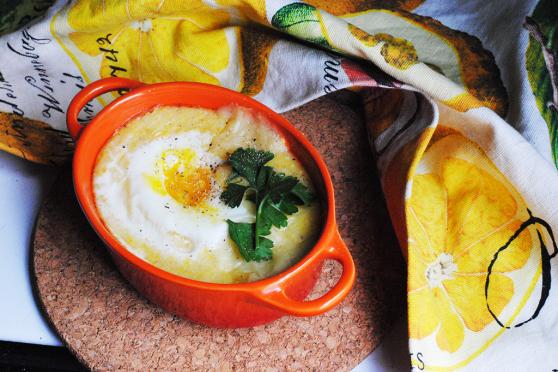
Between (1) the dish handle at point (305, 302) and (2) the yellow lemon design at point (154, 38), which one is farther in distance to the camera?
(2) the yellow lemon design at point (154, 38)

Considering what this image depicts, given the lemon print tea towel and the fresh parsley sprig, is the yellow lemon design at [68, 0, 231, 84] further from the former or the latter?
the fresh parsley sprig

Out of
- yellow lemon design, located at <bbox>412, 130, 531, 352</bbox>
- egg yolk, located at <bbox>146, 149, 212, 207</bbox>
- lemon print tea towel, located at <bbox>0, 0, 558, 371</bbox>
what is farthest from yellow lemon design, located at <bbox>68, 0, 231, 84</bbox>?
yellow lemon design, located at <bbox>412, 130, 531, 352</bbox>

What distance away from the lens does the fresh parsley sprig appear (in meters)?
0.55

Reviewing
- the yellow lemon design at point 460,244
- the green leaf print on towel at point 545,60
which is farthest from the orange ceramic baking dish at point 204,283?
the green leaf print on towel at point 545,60

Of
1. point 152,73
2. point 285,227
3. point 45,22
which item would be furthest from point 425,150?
point 45,22

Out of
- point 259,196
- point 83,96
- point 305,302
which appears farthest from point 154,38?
point 305,302

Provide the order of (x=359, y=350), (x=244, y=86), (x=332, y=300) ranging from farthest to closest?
(x=244, y=86) → (x=359, y=350) → (x=332, y=300)

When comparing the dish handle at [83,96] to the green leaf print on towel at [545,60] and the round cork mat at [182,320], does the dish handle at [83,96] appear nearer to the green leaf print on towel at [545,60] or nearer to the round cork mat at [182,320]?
the round cork mat at [182,320]

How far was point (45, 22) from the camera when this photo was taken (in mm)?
676

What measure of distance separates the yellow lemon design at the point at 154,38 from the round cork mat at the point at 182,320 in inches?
5.5

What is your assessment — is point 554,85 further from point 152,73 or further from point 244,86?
point 152,73

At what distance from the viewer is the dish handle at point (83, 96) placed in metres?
0.60

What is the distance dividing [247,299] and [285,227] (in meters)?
0.08

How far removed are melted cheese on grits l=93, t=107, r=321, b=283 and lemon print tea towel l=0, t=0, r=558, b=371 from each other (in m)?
0.10
